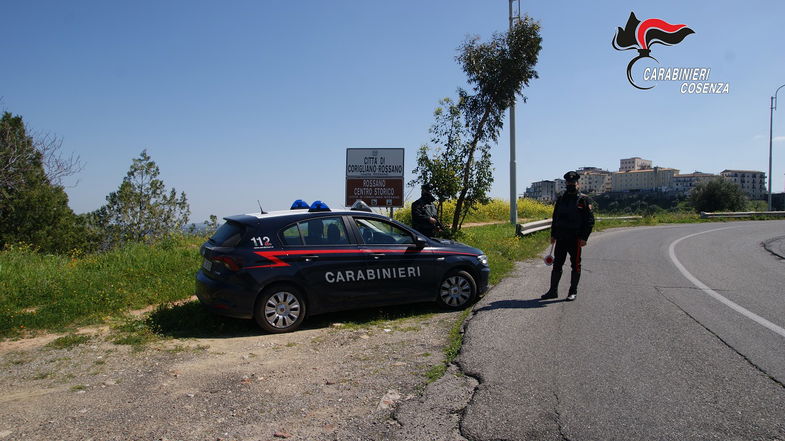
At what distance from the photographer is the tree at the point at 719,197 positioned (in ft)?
154

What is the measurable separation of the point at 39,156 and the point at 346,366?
23848mm

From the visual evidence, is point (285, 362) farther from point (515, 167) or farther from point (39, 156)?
point (39, 156)

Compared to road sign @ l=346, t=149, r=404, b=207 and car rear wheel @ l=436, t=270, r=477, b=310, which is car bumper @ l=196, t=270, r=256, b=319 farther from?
road sign @ l=346, t=149, r=404, b=207

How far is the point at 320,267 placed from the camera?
6535mm

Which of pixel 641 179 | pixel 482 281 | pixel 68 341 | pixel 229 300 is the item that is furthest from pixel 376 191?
pixel 641 179

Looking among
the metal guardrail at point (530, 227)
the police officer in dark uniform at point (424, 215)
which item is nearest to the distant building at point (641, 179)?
the metal guardrail at point (530, 227)

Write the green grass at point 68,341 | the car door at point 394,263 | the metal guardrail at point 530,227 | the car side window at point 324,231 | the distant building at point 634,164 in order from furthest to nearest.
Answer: the distant building at point 634,164 → the metal guardrail at point 530,227 → the car door at point 394,263 → the car side window at point 324,231 → the green grass at point 68,341

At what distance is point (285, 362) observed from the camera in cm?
523

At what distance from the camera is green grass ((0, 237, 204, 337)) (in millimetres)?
6777

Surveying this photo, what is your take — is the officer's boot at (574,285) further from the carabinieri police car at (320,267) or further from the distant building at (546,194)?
the distant building at (546,194)

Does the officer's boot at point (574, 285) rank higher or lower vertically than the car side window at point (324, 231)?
lower

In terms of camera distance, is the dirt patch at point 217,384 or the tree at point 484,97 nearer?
the dirt patch at point 217,384

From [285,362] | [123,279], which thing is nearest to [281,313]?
[285,362]

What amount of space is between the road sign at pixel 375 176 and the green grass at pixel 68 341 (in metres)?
7.83
